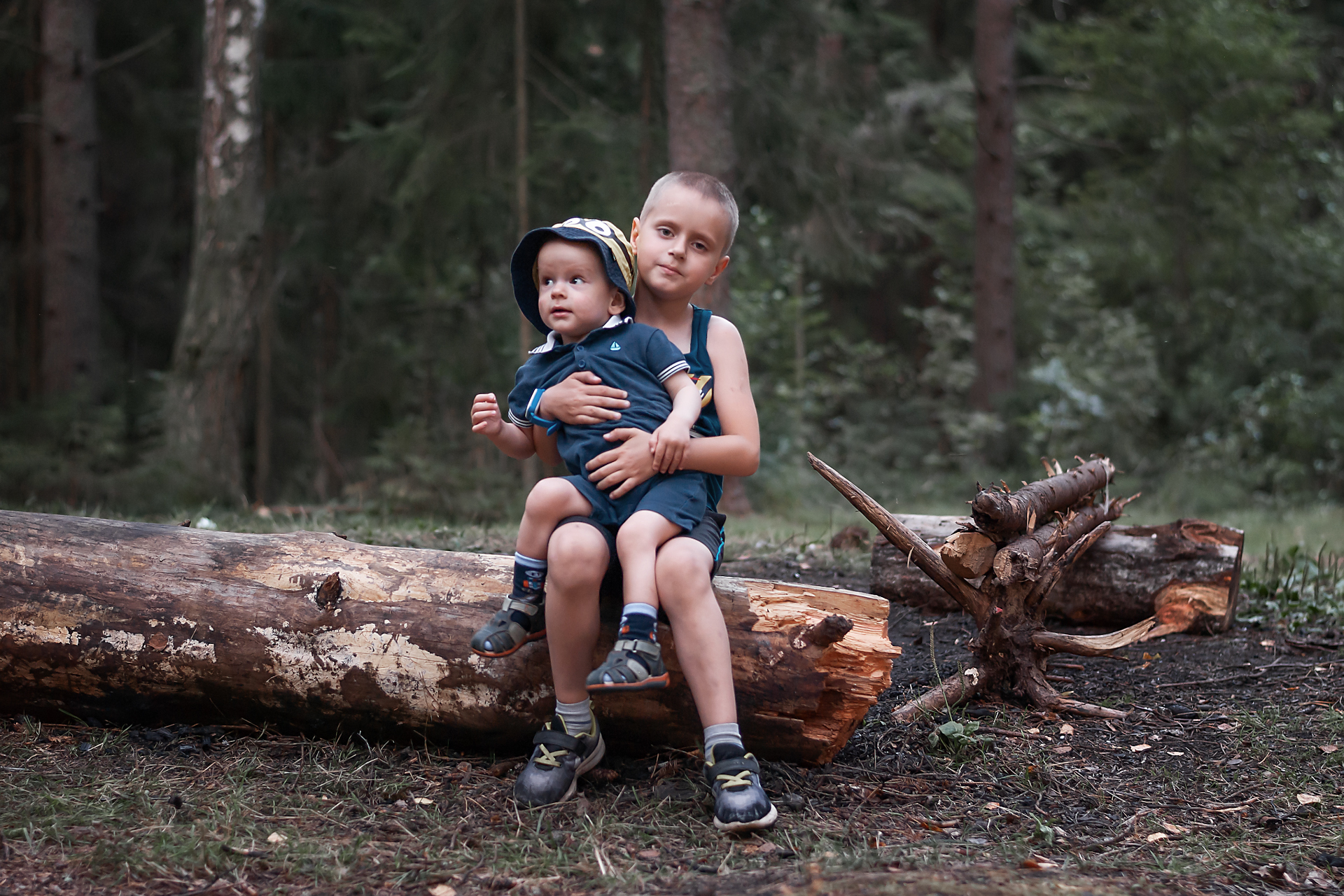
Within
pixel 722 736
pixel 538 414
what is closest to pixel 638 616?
pixel 722 736

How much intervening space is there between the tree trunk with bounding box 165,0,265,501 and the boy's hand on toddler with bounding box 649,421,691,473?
309 inches

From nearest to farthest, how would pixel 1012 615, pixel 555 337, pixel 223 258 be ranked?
pixel 555 337
pixel 1012 615
pixel 223 258

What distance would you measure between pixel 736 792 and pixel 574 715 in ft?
1.79

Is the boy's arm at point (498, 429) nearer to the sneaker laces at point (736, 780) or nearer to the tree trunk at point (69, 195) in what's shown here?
the sneaker laces at point (736, 780)

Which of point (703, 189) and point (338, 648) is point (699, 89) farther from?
point (338, 648)

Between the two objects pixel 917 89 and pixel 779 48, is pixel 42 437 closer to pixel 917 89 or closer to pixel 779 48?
pixel 779 48

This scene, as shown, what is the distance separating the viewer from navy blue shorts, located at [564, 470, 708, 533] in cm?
299

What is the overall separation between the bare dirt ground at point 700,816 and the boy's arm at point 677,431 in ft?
3.22

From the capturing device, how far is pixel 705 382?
10.6ft

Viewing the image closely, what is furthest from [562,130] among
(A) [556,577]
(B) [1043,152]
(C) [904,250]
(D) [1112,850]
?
(C) [904,250]

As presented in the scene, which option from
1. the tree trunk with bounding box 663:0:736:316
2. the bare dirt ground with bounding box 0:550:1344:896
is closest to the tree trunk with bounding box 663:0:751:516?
the tree trunk with bounding box 663:0:736:316

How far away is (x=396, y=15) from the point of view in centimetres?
1191

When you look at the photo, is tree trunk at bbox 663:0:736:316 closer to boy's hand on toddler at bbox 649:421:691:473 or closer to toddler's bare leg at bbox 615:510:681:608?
boy's hand on toddler at bbox 649:421:691:473

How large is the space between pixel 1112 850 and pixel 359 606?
2.42 meters
